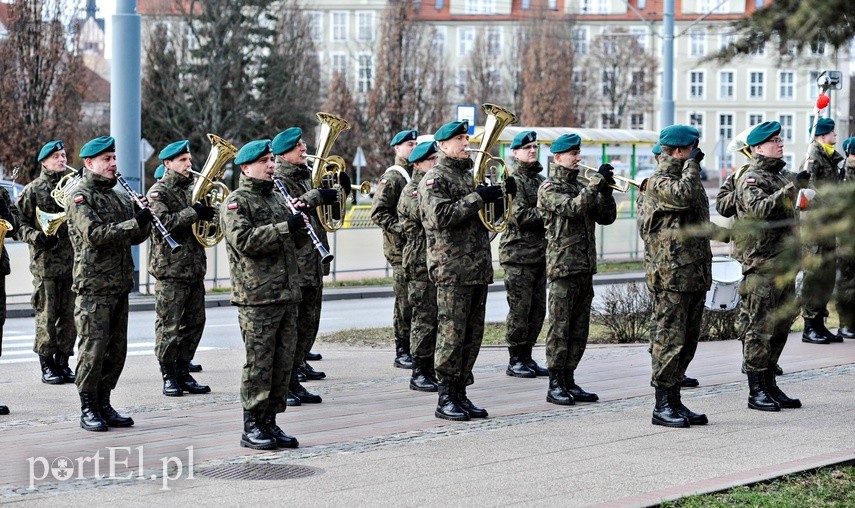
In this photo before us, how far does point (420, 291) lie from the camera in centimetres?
1148

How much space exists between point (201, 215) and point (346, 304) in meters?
11.6

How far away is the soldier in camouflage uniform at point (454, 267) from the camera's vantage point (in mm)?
9570

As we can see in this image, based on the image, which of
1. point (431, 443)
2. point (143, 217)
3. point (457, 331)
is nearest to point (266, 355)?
point (431, 443)

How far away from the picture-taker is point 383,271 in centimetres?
2727

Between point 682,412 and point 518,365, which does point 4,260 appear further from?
point 682,412

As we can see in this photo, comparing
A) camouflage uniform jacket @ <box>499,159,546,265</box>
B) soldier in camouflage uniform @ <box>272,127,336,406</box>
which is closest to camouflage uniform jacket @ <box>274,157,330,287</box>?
soldier in camouflage uniform @ <box>272,127,336,406</box>

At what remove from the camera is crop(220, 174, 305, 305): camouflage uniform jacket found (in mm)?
8250

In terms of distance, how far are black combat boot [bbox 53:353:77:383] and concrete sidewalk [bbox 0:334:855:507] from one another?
0.99ft

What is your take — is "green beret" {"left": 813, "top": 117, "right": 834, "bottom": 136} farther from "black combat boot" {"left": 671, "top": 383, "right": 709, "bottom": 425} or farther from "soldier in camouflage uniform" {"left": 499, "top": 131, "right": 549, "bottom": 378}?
"black combat boot" {"left": 671, "top": 383, "right": 709, "bottom": 425}

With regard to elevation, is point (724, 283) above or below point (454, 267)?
below

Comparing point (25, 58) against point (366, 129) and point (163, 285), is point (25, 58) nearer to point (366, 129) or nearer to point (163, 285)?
point (366, 129)

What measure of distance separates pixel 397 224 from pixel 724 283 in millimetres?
3323

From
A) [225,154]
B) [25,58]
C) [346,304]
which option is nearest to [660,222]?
→ [225,154]

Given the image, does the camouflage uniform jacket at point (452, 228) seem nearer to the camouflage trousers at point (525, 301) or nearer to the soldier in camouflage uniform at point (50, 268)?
the camouflage trousers at point (525, 301)
